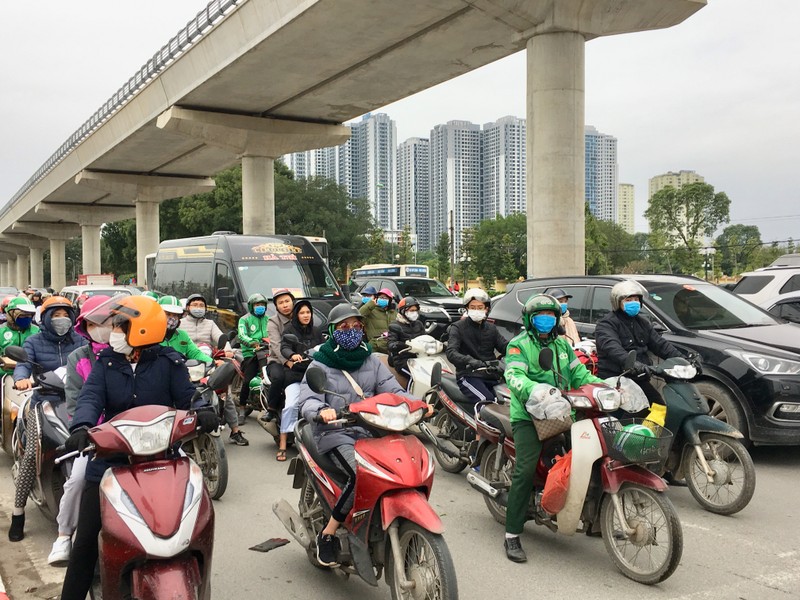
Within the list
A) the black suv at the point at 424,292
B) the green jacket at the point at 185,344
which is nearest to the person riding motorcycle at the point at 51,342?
the green jacket at the point at 185,344

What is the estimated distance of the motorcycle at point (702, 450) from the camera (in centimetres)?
529

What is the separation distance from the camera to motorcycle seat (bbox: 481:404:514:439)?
4.94m

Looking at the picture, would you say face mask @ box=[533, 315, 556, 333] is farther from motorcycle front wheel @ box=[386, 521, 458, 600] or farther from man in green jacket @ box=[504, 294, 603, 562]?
motorcycle front wheel @ box=[386, 521, 458, 600]

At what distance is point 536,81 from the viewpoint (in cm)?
1736

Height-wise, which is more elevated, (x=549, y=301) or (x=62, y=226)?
(x=62, y=226)

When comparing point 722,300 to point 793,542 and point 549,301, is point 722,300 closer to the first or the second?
point 793,542

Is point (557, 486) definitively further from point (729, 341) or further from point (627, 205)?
point (627, 205)

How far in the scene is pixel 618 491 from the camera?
4.28 metres

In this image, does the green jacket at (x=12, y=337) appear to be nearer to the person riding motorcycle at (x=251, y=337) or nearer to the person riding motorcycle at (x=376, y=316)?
the person riding motorcycle at (x=251, y=337)

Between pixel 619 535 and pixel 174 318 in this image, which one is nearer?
pixel 619 535

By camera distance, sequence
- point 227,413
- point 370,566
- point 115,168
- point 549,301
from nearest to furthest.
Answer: point 370,566, point 549,301, point 227,413, point 115,168

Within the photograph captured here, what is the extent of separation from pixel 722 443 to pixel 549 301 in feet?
6.08

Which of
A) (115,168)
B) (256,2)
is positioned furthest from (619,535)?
(115,168)

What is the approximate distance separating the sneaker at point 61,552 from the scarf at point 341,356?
1.64 m
